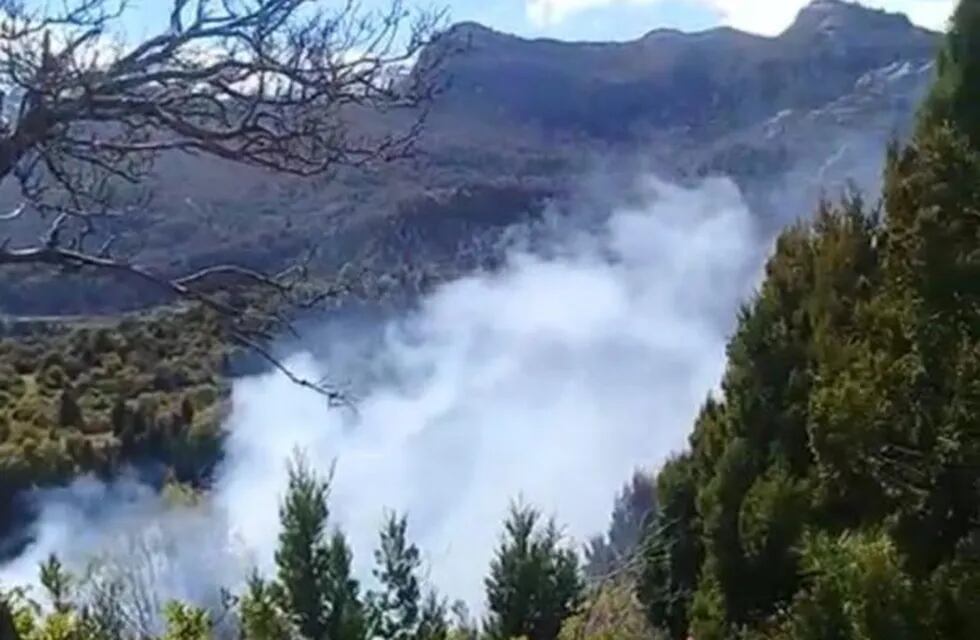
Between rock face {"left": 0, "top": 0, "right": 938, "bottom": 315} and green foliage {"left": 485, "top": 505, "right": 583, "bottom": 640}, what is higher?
rock face {"left": 0, "top": 0, "right": 938, "bottom": 315}

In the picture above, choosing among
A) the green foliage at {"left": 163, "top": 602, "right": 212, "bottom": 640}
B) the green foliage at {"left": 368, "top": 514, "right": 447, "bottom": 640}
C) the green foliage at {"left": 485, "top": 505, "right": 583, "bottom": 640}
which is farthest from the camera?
the green foliage at {"left": 485, "top": 505, "right": 583, "bottom": 640}

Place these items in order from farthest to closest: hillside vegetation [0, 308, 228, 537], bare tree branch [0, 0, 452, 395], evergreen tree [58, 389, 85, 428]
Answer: evergreen tree [58, 389, 85, 428] < hillside vegetation [0, 308, 228, 537] < bare tree branch [0, 0, 452, 395]

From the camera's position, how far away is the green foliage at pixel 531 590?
7.84 m

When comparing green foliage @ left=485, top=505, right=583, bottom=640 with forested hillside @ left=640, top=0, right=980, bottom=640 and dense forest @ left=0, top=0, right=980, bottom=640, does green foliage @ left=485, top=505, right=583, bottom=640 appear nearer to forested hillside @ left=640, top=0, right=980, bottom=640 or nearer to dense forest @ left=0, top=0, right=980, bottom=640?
dense forest @ left=0, top=0, right=980, bottom=640

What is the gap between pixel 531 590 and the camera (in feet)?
25.7

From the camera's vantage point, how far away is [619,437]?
32.9m

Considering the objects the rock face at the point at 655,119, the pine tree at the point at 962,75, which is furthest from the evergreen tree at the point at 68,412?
the rock face at the point at 655,119

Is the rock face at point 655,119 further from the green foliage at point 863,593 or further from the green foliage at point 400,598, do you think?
the green foliage at point 863,593

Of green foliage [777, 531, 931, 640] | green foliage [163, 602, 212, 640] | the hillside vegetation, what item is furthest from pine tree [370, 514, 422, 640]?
the hillside vegetation

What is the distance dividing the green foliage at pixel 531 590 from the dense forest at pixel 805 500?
12mm

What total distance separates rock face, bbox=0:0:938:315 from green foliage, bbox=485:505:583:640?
101ft

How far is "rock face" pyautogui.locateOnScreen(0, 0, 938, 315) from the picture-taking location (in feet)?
158

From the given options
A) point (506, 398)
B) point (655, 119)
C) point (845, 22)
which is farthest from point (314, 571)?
point (845, 22)

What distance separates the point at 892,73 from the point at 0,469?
65.9m
